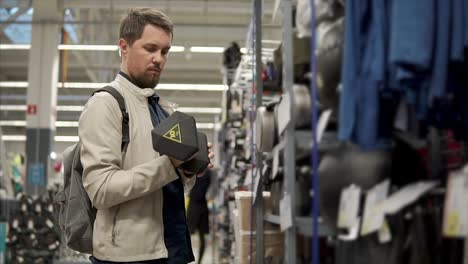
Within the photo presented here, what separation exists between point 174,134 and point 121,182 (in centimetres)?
23

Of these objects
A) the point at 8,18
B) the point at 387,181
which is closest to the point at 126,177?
the point at 387,181

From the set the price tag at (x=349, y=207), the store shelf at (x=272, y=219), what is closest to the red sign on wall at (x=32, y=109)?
the store shelf at (x=272, y=219)

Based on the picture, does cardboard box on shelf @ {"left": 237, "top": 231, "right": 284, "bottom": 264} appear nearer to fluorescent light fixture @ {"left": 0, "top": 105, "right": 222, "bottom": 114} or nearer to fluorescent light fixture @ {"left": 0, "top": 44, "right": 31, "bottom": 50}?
fluorescent light fixture @ {"left": 0, "top": 105, "right": 222, "bottom": 114}

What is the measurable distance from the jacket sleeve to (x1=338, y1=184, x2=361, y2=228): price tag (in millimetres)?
701

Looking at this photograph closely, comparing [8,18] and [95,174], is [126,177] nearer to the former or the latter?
[95,174]

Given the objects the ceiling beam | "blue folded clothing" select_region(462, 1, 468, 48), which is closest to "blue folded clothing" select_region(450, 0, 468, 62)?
"blue folded clothing" select_region(462, 1, 468, 48)

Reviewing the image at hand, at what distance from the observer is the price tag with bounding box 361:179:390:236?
142 cm

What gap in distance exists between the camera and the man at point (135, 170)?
6.65ft

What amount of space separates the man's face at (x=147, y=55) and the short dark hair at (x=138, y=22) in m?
0.01

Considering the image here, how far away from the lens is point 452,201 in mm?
1234

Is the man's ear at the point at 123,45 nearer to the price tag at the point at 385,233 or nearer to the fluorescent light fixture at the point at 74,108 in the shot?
the fluorescent light fixture at the point at 74,108

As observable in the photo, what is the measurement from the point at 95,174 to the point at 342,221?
879 mm

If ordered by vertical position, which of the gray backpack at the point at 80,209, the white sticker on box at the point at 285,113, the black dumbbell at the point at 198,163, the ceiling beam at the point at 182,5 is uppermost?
the ceiling beam at the point at 182,5

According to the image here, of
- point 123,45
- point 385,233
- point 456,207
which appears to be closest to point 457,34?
point 456,207
